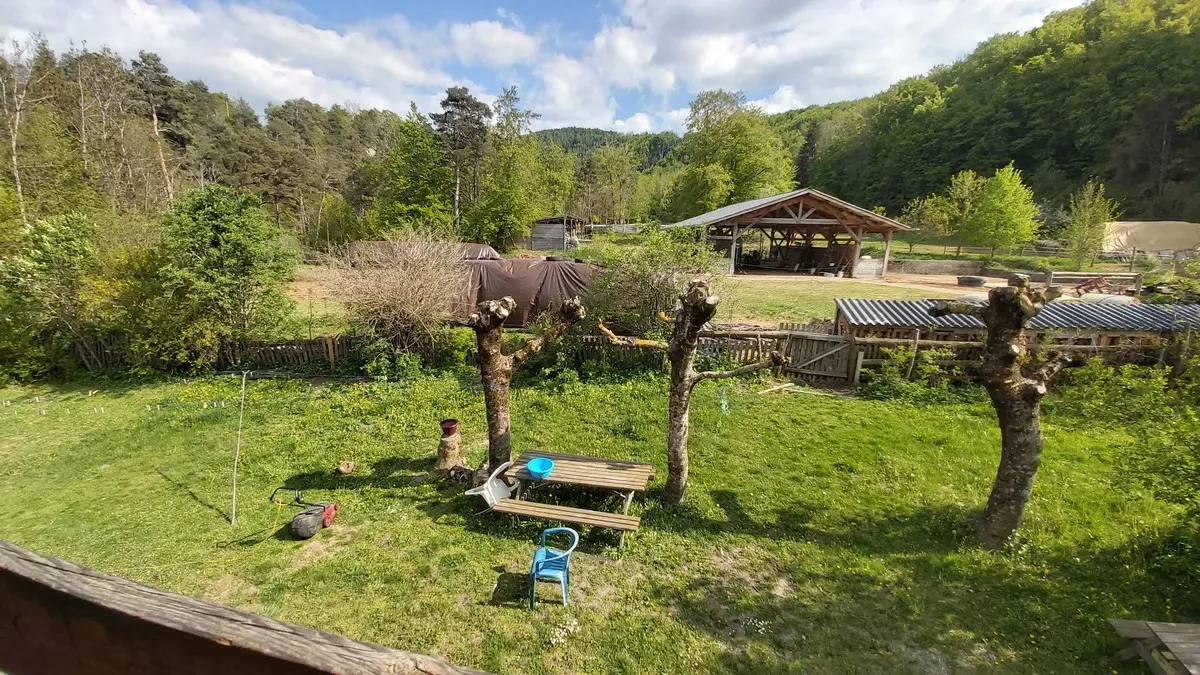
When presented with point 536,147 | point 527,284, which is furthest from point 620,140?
point 527,284

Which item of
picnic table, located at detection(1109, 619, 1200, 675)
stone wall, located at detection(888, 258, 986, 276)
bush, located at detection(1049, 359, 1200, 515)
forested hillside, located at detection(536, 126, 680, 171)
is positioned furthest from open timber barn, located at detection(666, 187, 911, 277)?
forested hillside, located at detection(536, 126, 680, 171)

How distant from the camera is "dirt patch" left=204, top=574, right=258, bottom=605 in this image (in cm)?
512

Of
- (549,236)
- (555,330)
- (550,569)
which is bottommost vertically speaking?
(550,569)

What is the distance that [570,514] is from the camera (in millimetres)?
6004

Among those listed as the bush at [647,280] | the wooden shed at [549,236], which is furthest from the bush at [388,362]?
the wooden shed at [549,236]

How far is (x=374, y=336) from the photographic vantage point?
11.9m

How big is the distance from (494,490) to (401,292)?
22.9ft

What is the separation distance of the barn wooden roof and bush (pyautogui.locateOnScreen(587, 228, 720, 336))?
15.2 m

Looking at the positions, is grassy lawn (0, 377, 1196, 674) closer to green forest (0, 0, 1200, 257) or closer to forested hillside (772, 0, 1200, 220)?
green forest (0, 0, 1200, 257)

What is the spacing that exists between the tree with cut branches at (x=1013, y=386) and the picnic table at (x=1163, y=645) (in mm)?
1389

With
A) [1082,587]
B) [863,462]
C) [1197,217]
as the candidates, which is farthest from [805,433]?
[1197,217]

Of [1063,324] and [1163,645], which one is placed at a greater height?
[1063,324]

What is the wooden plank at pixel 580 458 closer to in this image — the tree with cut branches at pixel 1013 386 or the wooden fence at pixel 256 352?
the tree with cut branches at pixel 1013 386

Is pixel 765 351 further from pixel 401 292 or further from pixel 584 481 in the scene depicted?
pixel 401 292
